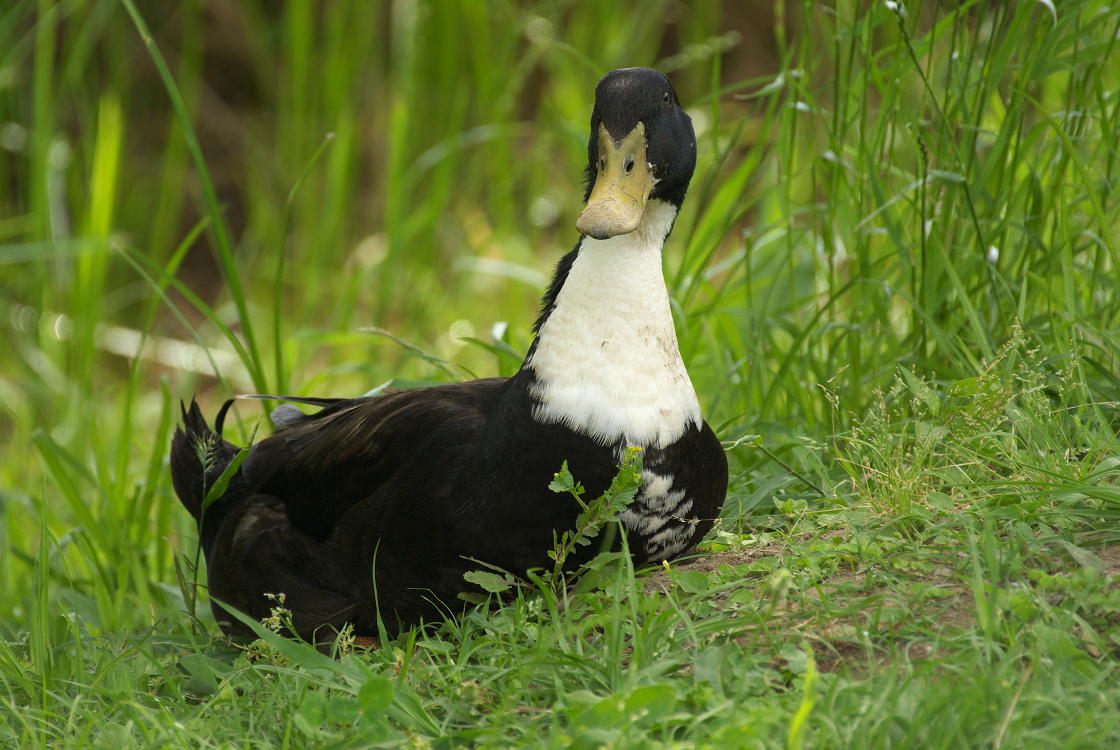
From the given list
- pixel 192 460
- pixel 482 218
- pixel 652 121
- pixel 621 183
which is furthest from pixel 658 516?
pixel 482 218

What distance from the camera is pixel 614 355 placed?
257cm

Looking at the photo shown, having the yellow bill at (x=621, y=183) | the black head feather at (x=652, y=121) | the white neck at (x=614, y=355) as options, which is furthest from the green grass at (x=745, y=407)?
the yellow bill at (x=621, y=183)

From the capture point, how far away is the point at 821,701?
6.25ft

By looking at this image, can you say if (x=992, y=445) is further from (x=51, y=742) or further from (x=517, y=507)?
(x=51, y=742)

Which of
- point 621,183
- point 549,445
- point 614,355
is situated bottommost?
point 549,445

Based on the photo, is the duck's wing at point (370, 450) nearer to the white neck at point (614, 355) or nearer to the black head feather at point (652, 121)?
the white neck at point (614, 355)

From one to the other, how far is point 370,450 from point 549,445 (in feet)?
1.69

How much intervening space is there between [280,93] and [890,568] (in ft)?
16.9

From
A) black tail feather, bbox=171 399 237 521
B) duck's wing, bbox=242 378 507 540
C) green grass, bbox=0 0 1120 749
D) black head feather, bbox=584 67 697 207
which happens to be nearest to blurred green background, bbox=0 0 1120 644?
green grass, bbox=0 0 1120 749

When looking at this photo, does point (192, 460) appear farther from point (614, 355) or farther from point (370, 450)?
point (614, 355)

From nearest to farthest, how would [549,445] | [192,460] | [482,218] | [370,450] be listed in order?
[549,445] → [370,450] → [192,460] → [482,218]

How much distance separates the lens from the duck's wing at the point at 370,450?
274 cm

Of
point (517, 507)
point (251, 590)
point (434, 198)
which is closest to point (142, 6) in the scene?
point (434, 198)

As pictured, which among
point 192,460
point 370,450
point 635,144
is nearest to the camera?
point 635,144
